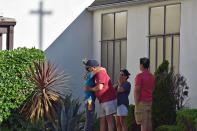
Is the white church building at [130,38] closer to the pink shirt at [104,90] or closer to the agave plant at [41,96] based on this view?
the agave plant at [41,96]

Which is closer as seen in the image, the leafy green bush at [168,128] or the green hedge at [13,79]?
the leafy green bush at [168,128]

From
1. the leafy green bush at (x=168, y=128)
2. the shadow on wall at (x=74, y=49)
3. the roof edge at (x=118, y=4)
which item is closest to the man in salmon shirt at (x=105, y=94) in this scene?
the leafy green bush at (x=168, y=128)

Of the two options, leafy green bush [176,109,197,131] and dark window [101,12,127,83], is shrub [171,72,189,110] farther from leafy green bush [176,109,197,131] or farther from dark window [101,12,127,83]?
dark window [101,12,127,83]

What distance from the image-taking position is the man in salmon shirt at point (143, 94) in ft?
35.6

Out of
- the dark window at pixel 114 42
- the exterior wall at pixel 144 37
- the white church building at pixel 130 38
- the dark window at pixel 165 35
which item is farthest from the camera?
the dark window at pixel 114 42

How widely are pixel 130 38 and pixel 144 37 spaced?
728 mm

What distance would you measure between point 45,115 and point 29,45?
299 cm

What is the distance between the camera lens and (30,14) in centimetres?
1672

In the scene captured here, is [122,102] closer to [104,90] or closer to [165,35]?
[104,90]

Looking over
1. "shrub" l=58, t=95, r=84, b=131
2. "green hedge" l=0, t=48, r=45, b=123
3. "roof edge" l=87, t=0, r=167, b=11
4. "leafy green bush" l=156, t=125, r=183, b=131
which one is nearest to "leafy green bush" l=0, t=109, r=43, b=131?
"green hedge" l=0, t=48, r=45, b=123

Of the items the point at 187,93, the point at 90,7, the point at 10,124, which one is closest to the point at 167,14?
the point at 187,93

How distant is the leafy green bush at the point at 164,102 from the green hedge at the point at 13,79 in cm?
367

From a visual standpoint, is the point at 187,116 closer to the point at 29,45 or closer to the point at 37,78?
the point at 37,78

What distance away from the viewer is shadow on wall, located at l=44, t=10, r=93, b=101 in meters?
17.2
